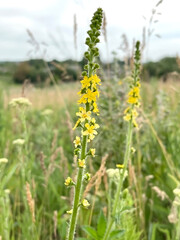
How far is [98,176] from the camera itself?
1968mm

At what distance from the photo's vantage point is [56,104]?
34.1 ft

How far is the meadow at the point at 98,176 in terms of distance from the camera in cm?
144

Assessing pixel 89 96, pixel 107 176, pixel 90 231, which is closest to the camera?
pixel 89 96

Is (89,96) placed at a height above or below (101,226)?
above

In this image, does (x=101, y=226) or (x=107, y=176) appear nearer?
(x=101, y=226)

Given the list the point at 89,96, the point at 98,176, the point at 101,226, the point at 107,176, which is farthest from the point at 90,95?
the point at 107,176

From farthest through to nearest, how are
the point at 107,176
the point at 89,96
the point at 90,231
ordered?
1. the point at 107,176
2. the point at 90,231
3. the point at 89,96

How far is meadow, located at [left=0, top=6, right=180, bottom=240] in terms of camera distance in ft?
4.72

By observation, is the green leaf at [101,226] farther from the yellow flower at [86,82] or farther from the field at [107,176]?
the yellow flower at [86,82]

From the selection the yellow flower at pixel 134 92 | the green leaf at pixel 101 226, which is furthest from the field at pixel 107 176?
the yellow flower at pixel 134 92

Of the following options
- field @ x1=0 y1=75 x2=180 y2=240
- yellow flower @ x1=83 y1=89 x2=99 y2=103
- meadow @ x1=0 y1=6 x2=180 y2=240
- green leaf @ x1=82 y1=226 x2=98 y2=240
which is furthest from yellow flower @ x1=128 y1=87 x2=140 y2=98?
green leaf @ x1=82 y1=226 x2=98 y2=240

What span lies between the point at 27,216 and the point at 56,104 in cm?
783

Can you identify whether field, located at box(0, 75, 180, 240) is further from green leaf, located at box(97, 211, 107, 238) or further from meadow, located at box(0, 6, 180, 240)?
green leaf, located at box(97, 211, 107, 238)

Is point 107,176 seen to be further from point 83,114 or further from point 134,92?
point 83,114
